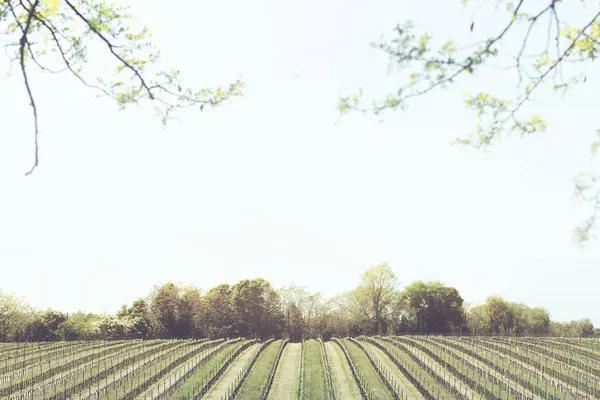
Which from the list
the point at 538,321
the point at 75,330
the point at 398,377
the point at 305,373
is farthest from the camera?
the point at 538,321

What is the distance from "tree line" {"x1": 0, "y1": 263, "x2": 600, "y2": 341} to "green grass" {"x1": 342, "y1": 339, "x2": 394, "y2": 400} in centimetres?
2712

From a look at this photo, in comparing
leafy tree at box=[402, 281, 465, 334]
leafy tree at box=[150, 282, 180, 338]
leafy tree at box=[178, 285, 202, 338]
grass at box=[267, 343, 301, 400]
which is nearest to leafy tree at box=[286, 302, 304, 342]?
leafy tree at box=[178, 285, 202, 338]

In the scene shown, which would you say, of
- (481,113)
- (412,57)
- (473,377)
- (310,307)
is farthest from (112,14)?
(310,307)

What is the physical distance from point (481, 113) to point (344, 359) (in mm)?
41566

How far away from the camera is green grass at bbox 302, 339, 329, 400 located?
28.3 meters

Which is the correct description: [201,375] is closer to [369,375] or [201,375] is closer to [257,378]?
[257,378]

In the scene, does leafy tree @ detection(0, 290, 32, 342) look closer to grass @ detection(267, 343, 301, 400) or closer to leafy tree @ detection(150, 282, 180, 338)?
leafy tree @ detection(150, 282, 180, 338)

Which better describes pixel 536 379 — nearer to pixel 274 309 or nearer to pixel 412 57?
pixel 412 57

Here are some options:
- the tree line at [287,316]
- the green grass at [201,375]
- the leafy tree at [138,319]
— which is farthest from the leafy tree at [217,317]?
the green grass at [201,375]

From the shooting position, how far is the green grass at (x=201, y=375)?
26.0 metres

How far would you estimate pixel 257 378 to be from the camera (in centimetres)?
3147

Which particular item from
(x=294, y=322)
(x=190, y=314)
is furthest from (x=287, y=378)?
(x=294, y=322)

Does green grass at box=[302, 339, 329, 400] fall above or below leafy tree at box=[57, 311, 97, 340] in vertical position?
below

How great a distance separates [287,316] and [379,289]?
17.3m
